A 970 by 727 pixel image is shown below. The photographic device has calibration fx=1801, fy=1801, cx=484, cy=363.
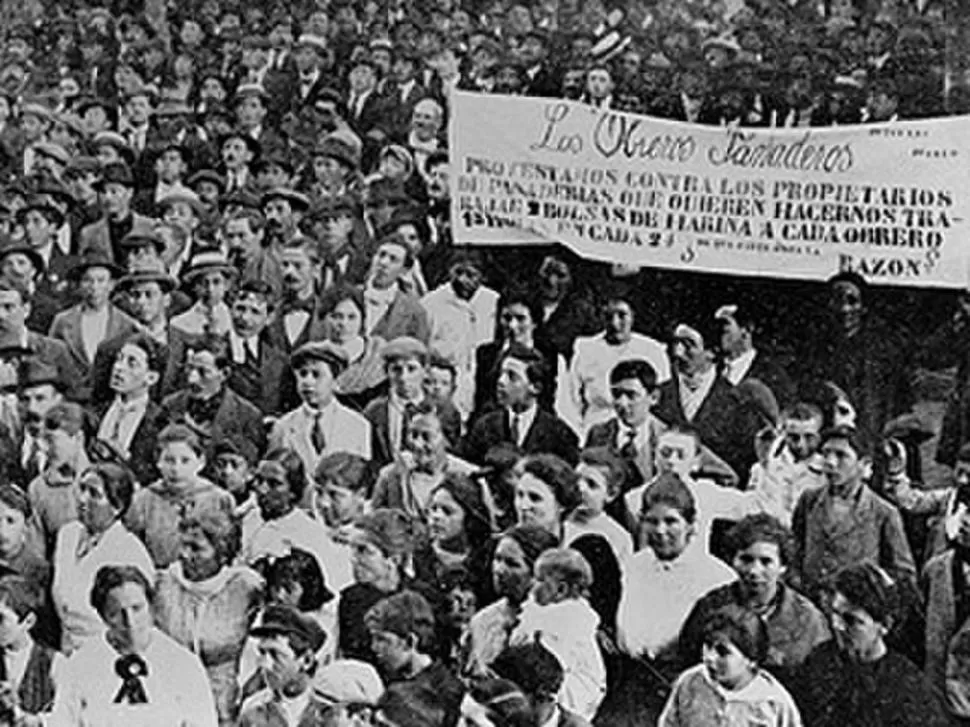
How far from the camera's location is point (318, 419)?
323 cm

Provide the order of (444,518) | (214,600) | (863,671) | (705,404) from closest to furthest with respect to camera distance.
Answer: (863,671) < (705,404) < (444,518) < (214,600)

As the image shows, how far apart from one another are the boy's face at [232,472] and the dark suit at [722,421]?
77 cm

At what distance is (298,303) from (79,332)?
1.41 ft

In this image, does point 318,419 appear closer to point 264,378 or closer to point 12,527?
point 264,378

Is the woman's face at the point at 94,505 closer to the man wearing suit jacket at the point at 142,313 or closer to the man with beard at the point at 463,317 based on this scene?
the man wearing suit jacket at the point at 142,313

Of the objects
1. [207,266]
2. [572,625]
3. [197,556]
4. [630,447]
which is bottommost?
[572,625]

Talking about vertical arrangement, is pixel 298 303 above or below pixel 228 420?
above

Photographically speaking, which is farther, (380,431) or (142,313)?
(142,313)

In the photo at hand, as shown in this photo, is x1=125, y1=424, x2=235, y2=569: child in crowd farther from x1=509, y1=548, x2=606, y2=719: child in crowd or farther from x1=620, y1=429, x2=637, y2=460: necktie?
x1=620, y1=429, x2=637, y2=460: necktie

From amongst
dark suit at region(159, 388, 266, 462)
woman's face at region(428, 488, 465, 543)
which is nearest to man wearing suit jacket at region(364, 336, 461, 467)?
woman's face at region(428, 488, 465, 543)

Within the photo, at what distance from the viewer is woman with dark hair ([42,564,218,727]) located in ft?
10.7

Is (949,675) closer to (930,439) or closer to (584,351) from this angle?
(930,439)

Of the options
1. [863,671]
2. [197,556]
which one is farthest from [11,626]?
[863,671]

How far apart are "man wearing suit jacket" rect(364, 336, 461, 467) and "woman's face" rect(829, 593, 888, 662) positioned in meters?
0.76
